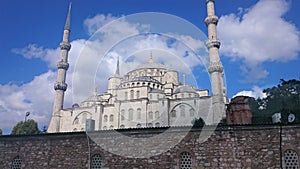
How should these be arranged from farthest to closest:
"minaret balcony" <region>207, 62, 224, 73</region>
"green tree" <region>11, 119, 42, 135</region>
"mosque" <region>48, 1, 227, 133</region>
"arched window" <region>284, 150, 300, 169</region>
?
"green tree" <region>11, 119, 42, 135</region>
"mosque" <region>48, 1, 227, 133</region>
"minaret balcony" <region>207, 62, 224, 73</region>
"arched window" <region>284, 150, 300, 169</region>

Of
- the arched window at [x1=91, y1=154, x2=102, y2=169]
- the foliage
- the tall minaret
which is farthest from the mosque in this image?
the arched window at [x1=91, y1=154, x2=102, y2=169]

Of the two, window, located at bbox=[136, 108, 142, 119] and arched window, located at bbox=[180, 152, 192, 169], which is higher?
window, located at bbox=[136, 108, 142, 119]

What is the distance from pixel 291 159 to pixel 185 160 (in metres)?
3.13

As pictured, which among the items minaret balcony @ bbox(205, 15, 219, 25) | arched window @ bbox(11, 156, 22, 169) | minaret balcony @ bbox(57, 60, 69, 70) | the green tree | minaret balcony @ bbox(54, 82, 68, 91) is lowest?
arched window @ bbox(11, 156, 22, 169)

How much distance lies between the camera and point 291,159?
27.4ft

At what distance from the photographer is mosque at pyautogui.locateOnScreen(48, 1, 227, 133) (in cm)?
3208

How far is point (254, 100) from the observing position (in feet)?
102

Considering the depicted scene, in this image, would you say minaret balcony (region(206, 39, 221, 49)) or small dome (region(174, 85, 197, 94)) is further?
small dome (region(174, 85, 197, 94))

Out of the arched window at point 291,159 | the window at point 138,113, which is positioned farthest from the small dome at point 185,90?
the arched window at point 291,159

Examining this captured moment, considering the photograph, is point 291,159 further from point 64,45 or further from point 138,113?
point 64,45

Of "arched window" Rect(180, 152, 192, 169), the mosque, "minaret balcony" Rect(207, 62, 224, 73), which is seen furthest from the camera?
the mosque

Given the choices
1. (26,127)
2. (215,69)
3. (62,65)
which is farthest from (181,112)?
(26,127)

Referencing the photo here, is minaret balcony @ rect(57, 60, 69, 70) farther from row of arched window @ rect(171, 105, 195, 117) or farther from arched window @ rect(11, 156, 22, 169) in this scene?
arched window @ rect(11, 156, 22, 169)

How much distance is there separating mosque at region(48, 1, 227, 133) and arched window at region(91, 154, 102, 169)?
23.1 m
